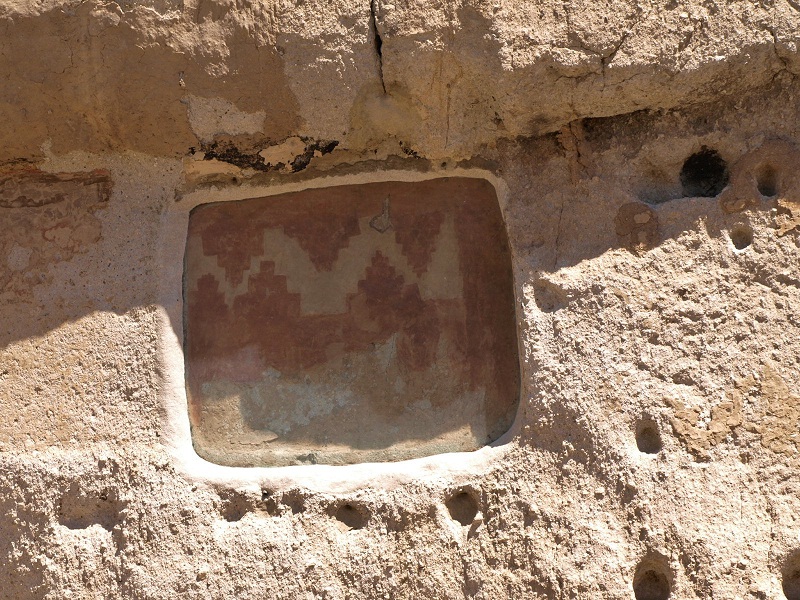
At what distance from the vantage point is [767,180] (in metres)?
3.07

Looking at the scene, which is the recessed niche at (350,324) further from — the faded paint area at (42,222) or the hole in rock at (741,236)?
the hole in rock at (741,236)

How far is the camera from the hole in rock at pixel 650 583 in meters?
2.80

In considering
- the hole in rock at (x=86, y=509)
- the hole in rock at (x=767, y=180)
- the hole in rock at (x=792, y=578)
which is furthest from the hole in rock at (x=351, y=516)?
the hole in rock at (x=767, y=180)

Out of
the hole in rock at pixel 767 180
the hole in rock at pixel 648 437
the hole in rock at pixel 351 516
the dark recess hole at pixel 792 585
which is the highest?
the hole in rock at pixel 767 180

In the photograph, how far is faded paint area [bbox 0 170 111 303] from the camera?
3357 millimetres

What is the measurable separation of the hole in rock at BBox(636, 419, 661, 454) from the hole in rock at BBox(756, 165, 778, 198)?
2.82ft

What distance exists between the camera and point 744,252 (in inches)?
118

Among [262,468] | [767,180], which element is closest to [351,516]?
[262,468]

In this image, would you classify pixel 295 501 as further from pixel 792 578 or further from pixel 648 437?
pixel 792 578

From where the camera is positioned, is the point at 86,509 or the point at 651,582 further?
the point at 86,509

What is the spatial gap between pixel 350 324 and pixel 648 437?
3.53 ft

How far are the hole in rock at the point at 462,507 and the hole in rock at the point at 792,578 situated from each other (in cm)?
93

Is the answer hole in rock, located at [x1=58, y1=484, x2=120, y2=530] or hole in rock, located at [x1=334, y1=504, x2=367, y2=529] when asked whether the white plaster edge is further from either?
hole in rock, located at [x1=58, y1=484, x2=120, y2=530]

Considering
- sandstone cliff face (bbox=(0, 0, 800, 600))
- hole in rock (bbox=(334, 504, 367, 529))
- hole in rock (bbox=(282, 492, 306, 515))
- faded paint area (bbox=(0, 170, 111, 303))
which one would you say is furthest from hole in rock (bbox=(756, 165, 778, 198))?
faded paint area (bbox=(0, 170, 111, 303))
